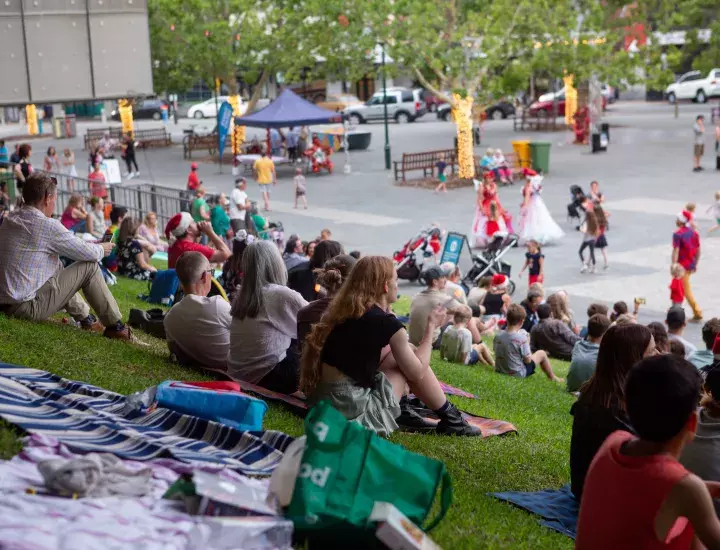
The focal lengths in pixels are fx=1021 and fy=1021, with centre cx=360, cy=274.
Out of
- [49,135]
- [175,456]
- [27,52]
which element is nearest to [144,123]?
[49,135]

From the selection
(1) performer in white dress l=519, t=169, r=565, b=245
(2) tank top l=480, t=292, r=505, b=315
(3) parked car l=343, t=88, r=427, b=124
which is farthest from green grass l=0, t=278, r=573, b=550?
(3) parked car l=343, t=88, r=427, b=124

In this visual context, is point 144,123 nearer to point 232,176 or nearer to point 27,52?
point 232,176

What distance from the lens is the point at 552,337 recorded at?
12742 mm

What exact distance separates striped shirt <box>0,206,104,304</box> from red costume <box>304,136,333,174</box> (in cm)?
2601

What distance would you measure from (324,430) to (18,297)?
482 centimetres

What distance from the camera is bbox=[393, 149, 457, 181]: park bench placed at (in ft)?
103

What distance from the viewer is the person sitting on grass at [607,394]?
5.22m

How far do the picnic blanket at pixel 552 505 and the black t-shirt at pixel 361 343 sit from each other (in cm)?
105

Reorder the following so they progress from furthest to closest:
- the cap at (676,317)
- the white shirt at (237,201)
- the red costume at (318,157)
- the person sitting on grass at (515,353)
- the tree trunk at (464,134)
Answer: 1. the red costume at (318,157)
2. the tree trunk at (464,134)
3. the white shirt at (237,201)
4. the person sitting on grass at (515,353)
5. the cap at (676,317)

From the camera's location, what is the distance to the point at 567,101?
45.4 m

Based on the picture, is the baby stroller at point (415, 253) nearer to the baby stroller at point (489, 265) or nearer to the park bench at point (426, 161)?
the baby stroller at point (489, 265)

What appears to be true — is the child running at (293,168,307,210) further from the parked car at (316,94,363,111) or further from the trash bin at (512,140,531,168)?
the parked car at (316,94,363,111)

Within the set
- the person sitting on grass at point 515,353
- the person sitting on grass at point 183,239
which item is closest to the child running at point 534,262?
the person sitting on grass at point 515,353

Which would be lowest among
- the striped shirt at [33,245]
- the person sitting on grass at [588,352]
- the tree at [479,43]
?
the person sitting on grass at [588,352]
